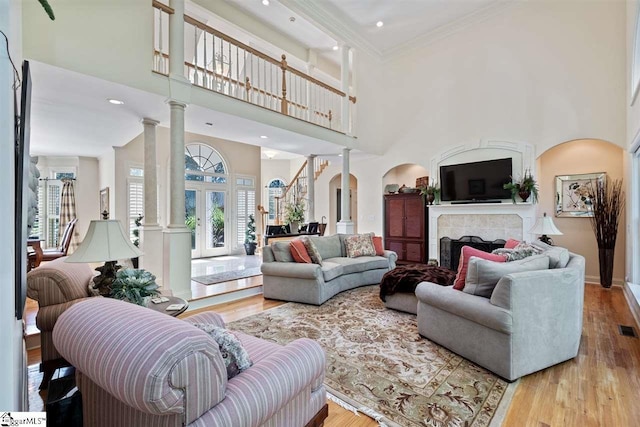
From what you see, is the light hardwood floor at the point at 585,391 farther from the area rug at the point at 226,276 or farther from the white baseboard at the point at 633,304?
the area rug at the point at 226,276

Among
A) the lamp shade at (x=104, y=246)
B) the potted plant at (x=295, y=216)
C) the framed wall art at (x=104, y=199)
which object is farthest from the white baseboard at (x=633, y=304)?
Answer: the framed wall art at (x=104, y=199)

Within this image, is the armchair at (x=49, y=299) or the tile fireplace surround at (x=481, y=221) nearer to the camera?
the armchair at (x=49, y=299)

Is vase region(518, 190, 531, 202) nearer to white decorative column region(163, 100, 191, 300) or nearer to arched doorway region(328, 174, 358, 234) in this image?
arched doorway region(328, 174, 358, 234)

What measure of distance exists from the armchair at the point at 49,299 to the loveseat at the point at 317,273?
2362 mm

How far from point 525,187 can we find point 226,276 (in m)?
5.56

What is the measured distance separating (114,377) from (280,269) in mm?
3279

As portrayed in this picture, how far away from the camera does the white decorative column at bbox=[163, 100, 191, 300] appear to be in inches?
151

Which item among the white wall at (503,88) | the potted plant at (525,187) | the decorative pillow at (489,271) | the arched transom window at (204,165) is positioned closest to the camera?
the decorative pillow at (489,271)

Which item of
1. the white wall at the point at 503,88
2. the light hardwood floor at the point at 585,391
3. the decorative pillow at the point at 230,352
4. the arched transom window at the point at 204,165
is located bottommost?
the light hardwood floor at the point at 585,391

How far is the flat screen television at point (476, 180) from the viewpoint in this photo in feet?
18.5

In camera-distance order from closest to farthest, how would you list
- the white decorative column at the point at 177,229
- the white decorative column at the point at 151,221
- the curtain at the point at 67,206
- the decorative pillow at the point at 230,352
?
the decorative pillow at the point at 230,352 < the white decorative column at the point at 177,229 < the white decorative column at the point at 151,221 < the curtain at the point at 67,206

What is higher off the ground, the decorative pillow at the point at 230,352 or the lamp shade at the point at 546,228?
the lamp shade at the point at 546,228

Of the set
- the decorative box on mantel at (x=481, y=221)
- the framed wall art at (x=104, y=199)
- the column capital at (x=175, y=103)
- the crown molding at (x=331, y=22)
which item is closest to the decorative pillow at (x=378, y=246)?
the decorative box on mantel at (x=481, y=221)

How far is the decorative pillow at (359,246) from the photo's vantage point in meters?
5.16
